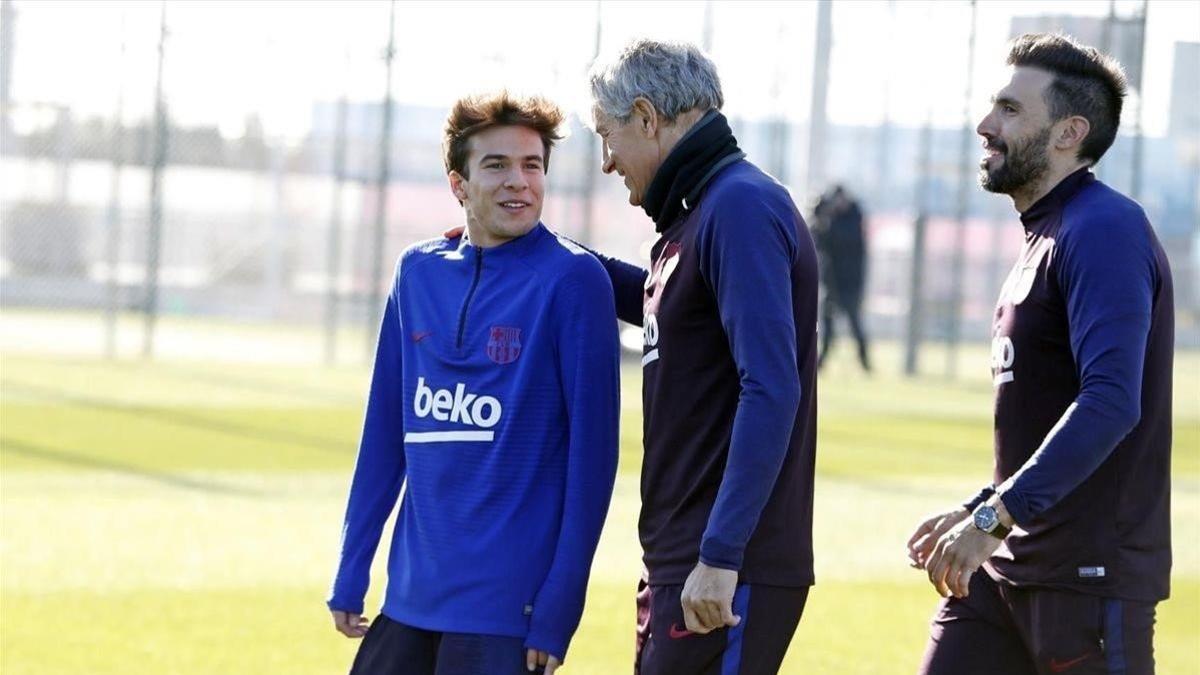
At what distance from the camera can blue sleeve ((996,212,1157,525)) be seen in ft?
13.0

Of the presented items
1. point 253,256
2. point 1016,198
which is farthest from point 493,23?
point 1016,198

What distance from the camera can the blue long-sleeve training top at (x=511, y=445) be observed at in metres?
4.23

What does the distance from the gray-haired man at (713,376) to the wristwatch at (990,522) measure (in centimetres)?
34

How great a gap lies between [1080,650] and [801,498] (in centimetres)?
79

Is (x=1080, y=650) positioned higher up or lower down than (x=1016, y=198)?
lower down

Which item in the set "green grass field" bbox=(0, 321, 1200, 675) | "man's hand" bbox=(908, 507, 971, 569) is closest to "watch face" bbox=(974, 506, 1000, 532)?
"man's hand" bbox=(908, 507, 971, 569)

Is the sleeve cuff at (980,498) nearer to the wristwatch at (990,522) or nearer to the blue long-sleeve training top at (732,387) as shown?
the wristwatch at (990,522)

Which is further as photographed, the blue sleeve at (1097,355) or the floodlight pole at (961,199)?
the floodlight pole at (961,199)

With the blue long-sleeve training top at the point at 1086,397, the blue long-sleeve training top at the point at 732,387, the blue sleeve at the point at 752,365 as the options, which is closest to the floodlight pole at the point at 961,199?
the blue long-sleeve training top at the point at 1086,397

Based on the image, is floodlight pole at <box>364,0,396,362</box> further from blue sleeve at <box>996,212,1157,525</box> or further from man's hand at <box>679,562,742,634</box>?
man's hand at <box>679,562,742,634</box>

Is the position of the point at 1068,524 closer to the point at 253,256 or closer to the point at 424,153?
the point at 424,153

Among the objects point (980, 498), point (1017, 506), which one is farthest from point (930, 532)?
point (1017, 506)

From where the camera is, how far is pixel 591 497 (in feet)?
13.9

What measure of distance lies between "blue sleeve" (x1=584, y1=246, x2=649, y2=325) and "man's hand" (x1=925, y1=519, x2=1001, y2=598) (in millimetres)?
1086
